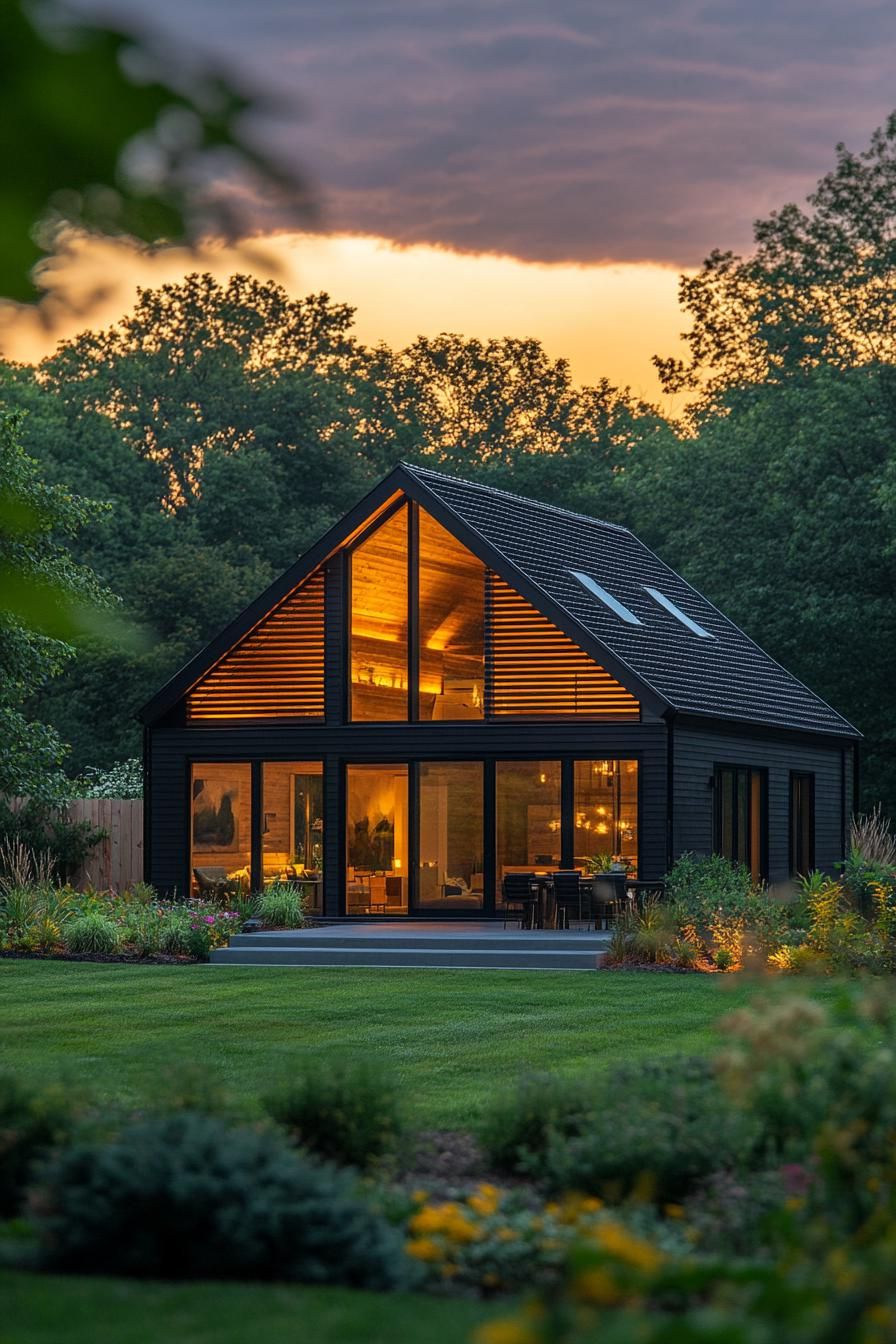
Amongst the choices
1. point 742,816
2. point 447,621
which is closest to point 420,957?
point 447,621

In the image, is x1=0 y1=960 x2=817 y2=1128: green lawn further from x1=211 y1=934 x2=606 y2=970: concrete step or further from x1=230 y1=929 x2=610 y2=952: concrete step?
x1=230 y1=929 x2=610 y2=952: concrete step

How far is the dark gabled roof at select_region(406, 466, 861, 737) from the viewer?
25.8 metres

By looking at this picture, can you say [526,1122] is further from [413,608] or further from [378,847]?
[413,608]

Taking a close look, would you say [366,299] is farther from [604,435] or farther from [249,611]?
[604,435]

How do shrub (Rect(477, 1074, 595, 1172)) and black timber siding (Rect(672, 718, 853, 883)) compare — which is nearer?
shrub (Rect(477, 1074, 595, 1172))

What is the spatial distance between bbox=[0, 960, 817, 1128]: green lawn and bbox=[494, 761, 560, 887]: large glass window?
5.24 metres

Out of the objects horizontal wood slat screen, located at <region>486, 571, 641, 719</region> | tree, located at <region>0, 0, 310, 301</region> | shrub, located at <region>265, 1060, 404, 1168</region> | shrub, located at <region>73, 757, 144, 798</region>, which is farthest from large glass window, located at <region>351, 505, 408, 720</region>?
tree, located at <region>0, 0, 310, 301</region>

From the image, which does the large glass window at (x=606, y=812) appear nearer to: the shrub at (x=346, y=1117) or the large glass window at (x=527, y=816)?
the large glass window at (x=527, y=816)

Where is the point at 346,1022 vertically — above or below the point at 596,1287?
below

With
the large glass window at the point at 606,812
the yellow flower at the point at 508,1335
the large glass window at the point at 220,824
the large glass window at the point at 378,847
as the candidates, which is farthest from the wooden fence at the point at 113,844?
the yellow flower at the point at 508,1335

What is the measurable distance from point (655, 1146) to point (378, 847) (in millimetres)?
18898

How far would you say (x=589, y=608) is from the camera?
2622 centimetres

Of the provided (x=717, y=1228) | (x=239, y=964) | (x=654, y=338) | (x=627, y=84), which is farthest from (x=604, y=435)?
(x=627, y=84)

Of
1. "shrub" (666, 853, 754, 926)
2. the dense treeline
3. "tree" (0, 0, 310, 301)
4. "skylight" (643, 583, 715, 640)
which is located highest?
the dense treeline
